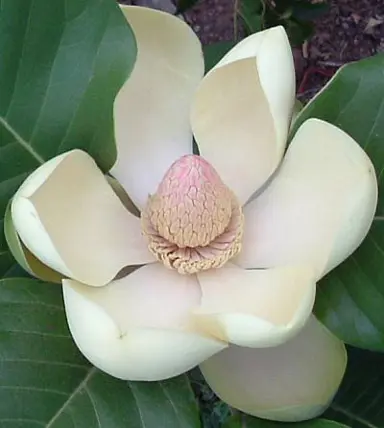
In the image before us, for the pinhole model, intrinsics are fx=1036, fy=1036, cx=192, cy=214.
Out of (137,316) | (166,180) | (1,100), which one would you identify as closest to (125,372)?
(137,316)

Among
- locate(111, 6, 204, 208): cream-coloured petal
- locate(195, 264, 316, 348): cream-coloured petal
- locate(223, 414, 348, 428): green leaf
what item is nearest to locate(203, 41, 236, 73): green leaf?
locate(111, 6, 204, 208): cream-coloured petal

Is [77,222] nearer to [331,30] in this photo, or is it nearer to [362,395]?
[362,395]

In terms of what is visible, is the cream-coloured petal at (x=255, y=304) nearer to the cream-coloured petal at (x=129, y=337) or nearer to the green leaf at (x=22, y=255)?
the cream-coloured petal at (x=129, y=337)

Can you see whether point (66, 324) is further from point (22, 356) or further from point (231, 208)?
point (231, 208)

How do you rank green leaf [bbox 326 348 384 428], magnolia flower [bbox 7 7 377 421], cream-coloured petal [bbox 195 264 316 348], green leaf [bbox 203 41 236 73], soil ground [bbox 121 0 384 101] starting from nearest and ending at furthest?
cream-coloured petal [bbox 195 264 316 348] → magnolia flower [bbox 7 7 377 421] → green leaf [bbox 326 348 384 428] → green leaf [bbox 203 41 236 73] → soil ground [bbox 121 0 384 101]

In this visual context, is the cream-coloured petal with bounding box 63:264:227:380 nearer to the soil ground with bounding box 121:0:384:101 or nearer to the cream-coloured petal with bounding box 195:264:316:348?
the cream-coloured petal with bounding box 195:264:316:348

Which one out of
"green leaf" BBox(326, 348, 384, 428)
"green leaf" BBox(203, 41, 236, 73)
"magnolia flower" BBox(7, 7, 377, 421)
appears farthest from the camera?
"green leaf" BBox(203, 41, 236, 73)

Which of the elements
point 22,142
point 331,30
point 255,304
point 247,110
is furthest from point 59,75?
point 331,30
